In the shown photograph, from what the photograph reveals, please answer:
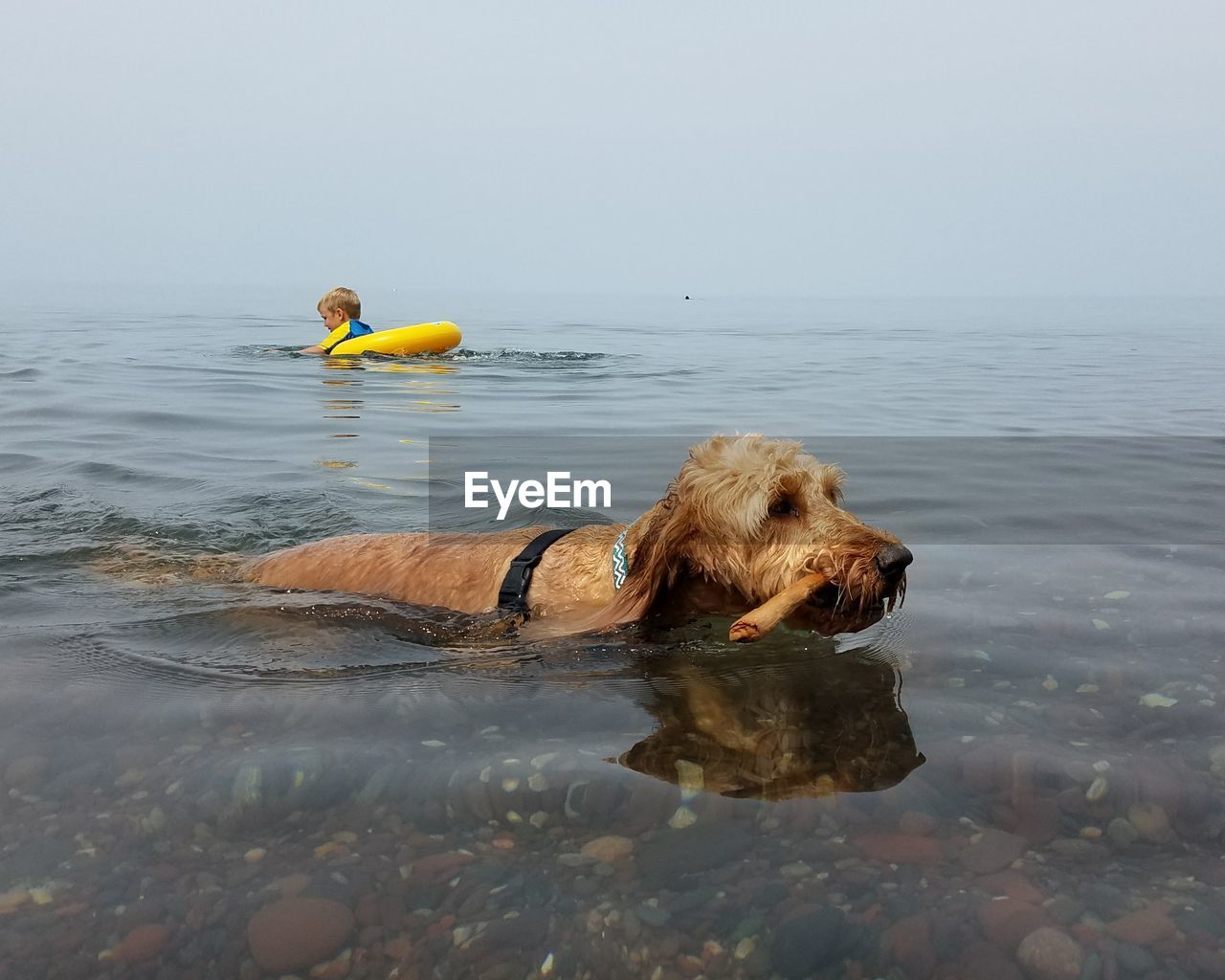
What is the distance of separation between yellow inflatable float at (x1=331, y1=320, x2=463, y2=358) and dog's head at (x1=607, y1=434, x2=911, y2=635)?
15739 millimetres

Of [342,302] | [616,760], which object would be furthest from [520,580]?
[342,302]

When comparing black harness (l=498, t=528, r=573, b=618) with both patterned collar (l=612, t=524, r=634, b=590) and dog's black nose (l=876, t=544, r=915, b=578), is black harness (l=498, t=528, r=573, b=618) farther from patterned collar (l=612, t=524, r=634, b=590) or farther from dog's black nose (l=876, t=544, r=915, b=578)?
dog's black nose (l=876, t=544, r=915, b=578)

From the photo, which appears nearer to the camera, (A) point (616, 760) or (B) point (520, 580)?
(A) point (616, 760)

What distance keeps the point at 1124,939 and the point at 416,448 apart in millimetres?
→ 9505

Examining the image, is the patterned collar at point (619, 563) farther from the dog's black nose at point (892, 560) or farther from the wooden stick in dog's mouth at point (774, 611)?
the dog's black nose at point (892, 560)

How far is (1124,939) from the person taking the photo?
9.02 feet

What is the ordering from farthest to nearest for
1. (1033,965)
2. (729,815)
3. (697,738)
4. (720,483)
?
(720,483), (697,738), (729,815), (1033,965)

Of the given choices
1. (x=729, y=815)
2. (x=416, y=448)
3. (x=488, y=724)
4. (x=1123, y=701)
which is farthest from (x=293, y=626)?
(x=416, y=448)

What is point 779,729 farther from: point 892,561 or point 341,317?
point 341,317

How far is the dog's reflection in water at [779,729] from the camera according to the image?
12.0 ft

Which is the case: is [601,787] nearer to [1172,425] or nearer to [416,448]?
[416,448]

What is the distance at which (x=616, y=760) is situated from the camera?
3793mm

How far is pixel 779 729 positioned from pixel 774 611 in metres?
0.45

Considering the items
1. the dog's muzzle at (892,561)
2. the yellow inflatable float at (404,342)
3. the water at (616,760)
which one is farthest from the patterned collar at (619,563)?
the yellow inflatable float at (404,342)
